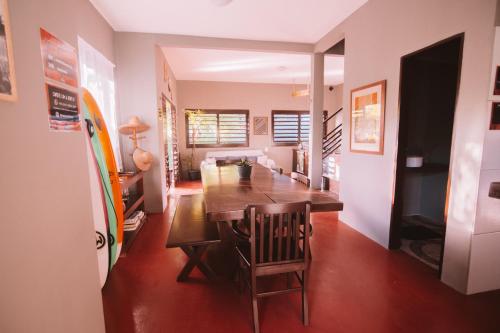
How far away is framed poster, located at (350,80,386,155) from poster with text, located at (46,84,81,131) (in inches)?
110

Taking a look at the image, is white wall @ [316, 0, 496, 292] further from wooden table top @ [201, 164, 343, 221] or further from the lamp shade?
the lamp shade

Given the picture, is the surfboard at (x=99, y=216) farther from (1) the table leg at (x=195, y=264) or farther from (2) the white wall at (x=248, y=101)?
(2) the white wall at (x=248, y=101)

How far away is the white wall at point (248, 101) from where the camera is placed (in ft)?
23.4

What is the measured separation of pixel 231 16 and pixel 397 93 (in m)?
2.24

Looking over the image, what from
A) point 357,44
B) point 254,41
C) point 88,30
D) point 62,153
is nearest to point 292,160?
point 254,41

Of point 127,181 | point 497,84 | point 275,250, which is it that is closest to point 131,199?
point 127,181

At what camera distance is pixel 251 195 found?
204 cm

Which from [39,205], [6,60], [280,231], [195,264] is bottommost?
[195,264]

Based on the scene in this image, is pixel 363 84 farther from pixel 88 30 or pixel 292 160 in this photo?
pixel 292 160

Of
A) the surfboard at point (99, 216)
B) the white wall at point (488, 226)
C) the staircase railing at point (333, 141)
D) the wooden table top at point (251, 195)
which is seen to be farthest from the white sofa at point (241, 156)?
the white wall at point (488, 226)

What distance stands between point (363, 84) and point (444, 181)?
188 centimetres

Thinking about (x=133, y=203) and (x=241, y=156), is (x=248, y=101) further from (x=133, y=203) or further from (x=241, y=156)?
(x=133, y=203)

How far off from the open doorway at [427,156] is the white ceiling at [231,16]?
1.35m

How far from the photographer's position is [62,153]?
3.17ft
